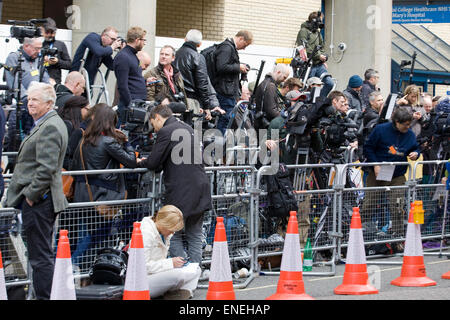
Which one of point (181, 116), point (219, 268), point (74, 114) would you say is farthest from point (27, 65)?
point (219, 268)

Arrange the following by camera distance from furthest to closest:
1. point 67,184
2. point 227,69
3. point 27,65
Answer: point 227,69
point 27,65
point 67,184

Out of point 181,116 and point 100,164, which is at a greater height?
point 181,116

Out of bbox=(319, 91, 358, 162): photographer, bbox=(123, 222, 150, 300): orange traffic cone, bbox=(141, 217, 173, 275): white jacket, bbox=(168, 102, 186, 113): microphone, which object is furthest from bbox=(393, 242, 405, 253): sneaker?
bbox=(123, 222, 150, 300): orange traffic cone

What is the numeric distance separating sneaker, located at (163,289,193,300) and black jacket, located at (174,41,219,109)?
11.5 feet

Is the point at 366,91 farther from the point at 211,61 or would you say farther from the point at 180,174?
the point at 180,174

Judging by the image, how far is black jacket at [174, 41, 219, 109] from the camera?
39.4 feet

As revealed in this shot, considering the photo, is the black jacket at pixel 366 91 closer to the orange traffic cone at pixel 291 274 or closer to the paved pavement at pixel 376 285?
the paved pavement at pixel 376 285

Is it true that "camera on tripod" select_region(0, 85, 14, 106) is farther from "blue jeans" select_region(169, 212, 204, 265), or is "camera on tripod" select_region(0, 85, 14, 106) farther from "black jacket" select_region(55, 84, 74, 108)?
"blue jeans" select_region(169, 212, 204, 265)

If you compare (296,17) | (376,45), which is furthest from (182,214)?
(296,17)

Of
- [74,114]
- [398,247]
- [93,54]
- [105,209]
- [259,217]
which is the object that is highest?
[93,54]

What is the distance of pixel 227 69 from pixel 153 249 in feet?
14.4

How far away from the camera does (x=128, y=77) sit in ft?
37.5

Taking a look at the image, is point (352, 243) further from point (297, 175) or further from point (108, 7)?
point (108, 7)

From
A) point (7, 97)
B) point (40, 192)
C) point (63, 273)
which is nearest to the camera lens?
point (63, 273)
